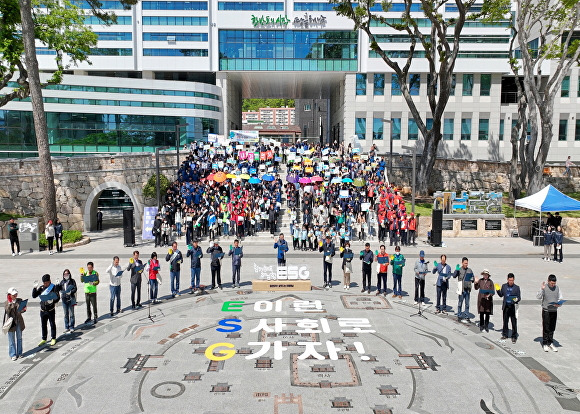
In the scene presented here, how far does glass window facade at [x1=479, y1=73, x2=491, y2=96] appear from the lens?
156 ft

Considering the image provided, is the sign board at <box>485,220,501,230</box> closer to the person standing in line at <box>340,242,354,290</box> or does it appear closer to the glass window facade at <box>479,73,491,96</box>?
the person standing in line at <box>340,242,354,290</box>

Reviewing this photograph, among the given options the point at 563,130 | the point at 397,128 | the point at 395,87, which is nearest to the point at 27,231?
the point at 397,128

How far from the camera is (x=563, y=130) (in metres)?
48.6

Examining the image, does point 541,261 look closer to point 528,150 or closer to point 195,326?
point 528,150

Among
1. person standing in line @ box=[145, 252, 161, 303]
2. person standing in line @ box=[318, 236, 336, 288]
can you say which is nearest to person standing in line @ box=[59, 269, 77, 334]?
person standing in line @ box=[145, 252, 161, 303]

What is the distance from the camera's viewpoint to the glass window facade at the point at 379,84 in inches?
1876

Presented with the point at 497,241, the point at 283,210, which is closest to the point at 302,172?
the point at 283,210

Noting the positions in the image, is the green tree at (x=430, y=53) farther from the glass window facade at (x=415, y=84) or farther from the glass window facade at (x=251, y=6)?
the glass window facade at (x=251, y=6)

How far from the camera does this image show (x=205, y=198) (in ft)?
85.2

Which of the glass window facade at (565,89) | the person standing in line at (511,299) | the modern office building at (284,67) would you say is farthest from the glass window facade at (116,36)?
the person standing in line at (511,299)

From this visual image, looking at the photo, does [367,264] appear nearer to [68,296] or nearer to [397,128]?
[68,296]

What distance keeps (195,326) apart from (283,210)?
16.7m

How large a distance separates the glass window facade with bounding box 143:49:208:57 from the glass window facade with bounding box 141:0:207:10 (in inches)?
172

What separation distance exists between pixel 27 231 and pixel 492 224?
25.4m
